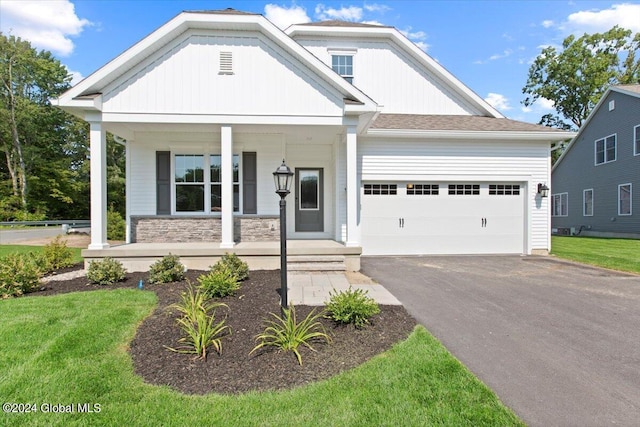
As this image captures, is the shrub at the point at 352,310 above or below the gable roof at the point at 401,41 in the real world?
below

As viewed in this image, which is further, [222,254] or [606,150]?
[606,150]

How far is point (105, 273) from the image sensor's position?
638 centimetres

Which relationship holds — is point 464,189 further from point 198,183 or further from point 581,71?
point 581,71

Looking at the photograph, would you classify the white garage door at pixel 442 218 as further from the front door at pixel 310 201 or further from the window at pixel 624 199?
the window at pixel 624 199

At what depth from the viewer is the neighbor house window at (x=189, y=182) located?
32.2 feet

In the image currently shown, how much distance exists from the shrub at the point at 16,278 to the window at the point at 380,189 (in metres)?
8.19

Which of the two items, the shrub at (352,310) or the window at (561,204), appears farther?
the window at (561,204)

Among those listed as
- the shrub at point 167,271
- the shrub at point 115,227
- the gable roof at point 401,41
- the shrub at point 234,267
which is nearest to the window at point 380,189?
the shrub at point 234,267

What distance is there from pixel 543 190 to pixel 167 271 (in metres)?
11.1

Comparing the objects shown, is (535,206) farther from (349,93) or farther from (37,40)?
(37,40)

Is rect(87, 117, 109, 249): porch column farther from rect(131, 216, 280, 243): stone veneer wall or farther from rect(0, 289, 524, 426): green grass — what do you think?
rect(0, 289, 524, 426): green grass

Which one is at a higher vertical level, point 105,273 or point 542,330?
point 105,273

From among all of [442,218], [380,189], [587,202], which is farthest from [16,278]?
[587,202]

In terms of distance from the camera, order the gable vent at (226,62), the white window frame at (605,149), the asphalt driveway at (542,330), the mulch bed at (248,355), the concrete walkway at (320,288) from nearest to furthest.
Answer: the asphalt driveway at (542,330), the mulch bed at (248,355), the concrete walkway at (320,288), the gable vent at (226,62), the white window frame at (605,149)
